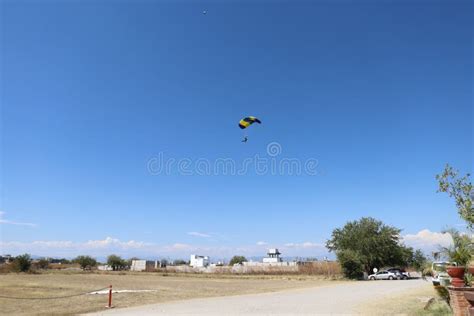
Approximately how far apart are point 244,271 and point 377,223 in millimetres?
34216

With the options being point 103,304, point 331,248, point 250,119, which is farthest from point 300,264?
point 103,304

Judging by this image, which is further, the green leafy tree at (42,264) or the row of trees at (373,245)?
the green leafy tree at (42,264)

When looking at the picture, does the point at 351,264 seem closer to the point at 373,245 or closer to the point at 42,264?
the point at 373,245

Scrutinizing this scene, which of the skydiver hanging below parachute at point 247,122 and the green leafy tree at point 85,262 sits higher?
the skydiver hanging below parachute at point 247,122

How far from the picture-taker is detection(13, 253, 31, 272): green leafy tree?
72562mm

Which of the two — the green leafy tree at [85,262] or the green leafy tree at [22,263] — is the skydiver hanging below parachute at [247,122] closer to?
the green leafy tree at [22,263]

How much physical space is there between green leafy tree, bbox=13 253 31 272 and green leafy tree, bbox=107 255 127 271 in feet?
118

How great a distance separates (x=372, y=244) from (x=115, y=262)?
75.2 meters

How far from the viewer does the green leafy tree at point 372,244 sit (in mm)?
57562

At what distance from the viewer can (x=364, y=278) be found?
5344 centimetres

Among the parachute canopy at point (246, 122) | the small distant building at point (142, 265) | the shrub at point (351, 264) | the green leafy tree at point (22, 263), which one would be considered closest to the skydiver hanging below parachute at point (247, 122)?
the parachute canopy at point (246, 122)

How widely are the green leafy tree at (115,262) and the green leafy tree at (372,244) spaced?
68133 millimetres

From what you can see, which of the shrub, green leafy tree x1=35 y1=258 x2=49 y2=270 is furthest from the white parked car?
green leafy tree x1=35 y1=258 x2=49 y2=270

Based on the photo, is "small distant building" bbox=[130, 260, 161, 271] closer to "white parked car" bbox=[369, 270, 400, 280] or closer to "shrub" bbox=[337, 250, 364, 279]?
"shrub" bbox=[337, 250, 364, 279]
